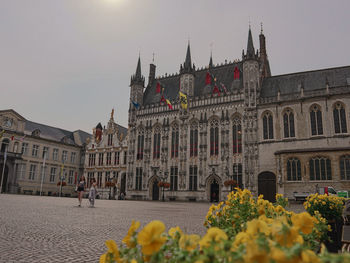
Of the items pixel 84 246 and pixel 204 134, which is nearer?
pixel 84 246

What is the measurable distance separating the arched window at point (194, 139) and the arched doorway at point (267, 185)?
9789 millimetres

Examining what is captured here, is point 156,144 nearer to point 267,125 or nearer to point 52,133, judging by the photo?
point 267,125

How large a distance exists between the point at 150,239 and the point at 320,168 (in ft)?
109

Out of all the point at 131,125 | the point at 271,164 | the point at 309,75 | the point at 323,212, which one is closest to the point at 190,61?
the point at 131,125

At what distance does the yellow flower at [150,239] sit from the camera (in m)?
1.47

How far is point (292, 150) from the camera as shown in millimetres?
31891

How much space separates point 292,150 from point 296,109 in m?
5.79

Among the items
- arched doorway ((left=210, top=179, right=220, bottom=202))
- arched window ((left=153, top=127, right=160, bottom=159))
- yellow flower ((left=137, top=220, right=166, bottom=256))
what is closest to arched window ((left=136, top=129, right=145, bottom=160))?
arched window ((left=153, top=127, right=160, bottom=159))

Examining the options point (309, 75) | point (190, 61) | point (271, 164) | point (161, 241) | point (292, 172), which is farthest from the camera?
point (190, 61)

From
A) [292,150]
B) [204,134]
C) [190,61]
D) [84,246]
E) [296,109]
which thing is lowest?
[84,246]

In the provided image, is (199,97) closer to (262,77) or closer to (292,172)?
(262,77)

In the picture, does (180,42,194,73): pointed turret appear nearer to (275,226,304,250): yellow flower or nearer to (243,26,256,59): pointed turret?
(243,26,256,59): pointed turret

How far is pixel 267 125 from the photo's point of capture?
35688 mm

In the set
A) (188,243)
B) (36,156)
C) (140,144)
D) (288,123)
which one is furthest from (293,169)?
(36,156)
